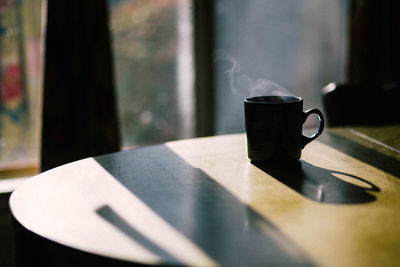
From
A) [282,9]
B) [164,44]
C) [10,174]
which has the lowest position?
[10,174]

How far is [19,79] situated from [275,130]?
1.45 m

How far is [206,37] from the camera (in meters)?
2.26

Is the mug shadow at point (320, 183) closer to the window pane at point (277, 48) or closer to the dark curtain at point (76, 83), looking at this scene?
the dark curtain at point (76, 83)

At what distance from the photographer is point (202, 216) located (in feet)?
2.13

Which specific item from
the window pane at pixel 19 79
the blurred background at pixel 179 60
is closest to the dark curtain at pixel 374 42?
the blurred background at pixel 179 60

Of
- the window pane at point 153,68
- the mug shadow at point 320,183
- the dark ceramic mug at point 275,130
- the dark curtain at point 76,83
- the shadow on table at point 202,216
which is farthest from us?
the window pane at point 153,68

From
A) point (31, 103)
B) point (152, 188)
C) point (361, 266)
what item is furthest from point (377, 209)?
point (31, 103)

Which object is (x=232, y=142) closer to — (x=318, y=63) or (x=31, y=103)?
(x=31, y=103)

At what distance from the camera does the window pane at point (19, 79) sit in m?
1.94

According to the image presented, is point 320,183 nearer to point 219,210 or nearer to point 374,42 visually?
point 219,210

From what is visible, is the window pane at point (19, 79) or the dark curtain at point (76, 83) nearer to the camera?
the dark curtain at point (76, 83)

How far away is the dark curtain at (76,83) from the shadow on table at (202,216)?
0.97 metres

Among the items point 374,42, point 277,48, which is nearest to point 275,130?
point 277,48

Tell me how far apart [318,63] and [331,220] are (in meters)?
1.97
